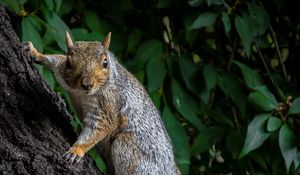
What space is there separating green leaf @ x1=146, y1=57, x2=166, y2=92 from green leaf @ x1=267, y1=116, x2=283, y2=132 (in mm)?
572

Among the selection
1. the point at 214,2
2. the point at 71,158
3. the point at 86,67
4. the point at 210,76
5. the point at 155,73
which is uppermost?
the point at 86,67

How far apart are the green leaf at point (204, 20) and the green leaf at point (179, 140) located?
1.51 ft

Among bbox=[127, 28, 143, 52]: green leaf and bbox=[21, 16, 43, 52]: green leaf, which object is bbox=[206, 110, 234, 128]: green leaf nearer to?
bbox=[127, 28, 143, 52]: green leaf

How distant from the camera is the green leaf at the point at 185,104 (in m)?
4.04

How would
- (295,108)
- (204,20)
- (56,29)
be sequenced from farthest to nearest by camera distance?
(204,20)
(295,108)
(56,29)

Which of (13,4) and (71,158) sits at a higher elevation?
(13,4)

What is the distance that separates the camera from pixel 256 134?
382cm

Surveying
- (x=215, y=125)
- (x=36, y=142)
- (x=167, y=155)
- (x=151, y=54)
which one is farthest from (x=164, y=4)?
(x=36, y=142)

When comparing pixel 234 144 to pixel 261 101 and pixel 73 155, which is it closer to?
pixel 261 101

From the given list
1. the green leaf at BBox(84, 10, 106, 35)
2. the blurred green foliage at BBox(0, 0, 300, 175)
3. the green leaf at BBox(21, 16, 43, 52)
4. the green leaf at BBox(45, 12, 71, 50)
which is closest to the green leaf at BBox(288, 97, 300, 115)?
the blurred green foliage at BBox(0, 0, 300, 175)

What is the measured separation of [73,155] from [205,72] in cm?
153

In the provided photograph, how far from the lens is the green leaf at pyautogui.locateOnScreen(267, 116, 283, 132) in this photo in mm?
3799

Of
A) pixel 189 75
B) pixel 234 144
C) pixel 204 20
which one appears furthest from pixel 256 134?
pixel 204 20

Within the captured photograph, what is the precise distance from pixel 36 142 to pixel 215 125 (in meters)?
1.78
